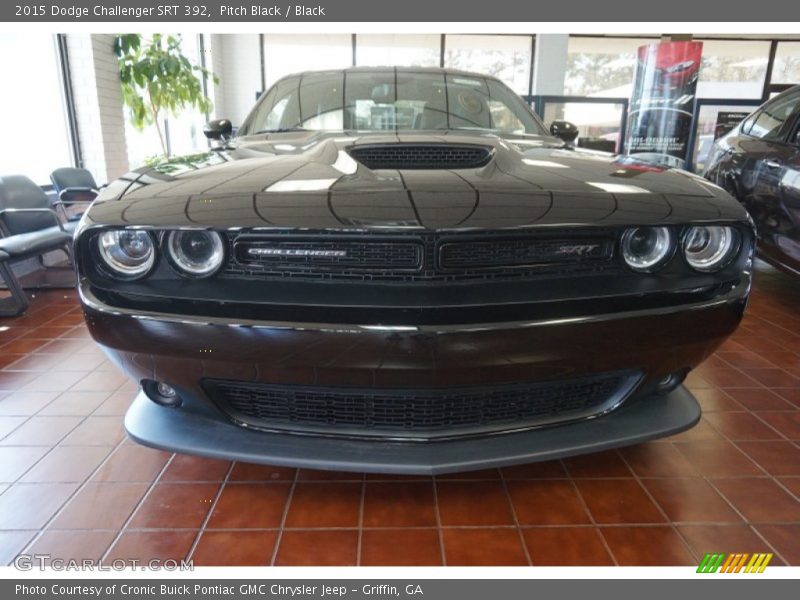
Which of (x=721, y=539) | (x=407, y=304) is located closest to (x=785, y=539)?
(x=721, y=539)

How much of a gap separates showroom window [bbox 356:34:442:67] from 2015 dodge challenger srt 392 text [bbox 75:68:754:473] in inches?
399

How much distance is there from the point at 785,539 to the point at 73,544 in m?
1.86

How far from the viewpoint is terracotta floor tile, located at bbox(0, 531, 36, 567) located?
4.48 ft

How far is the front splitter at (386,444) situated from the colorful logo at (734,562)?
12.5 inches

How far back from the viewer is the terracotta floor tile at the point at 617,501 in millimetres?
1531

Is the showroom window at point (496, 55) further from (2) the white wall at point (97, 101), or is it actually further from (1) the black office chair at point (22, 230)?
(1) the black office chair at point (22, 230)

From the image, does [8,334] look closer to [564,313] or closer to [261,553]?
[261,553]

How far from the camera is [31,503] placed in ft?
5.14

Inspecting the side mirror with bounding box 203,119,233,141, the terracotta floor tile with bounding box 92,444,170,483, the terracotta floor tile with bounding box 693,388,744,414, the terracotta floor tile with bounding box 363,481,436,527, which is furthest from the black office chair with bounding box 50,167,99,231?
the terracotta floor tile with bounding box 693,388,744,414

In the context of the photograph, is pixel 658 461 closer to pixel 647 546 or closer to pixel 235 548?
pixel 647 546

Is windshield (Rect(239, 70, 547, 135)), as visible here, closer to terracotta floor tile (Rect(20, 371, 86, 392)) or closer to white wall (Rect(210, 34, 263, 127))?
terracotta floor tile (Rect(20, 371, 86, 392))

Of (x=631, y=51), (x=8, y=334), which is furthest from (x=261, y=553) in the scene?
(x=631, y=51)

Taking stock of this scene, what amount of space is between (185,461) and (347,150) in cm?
112

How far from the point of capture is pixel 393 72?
103 inches
